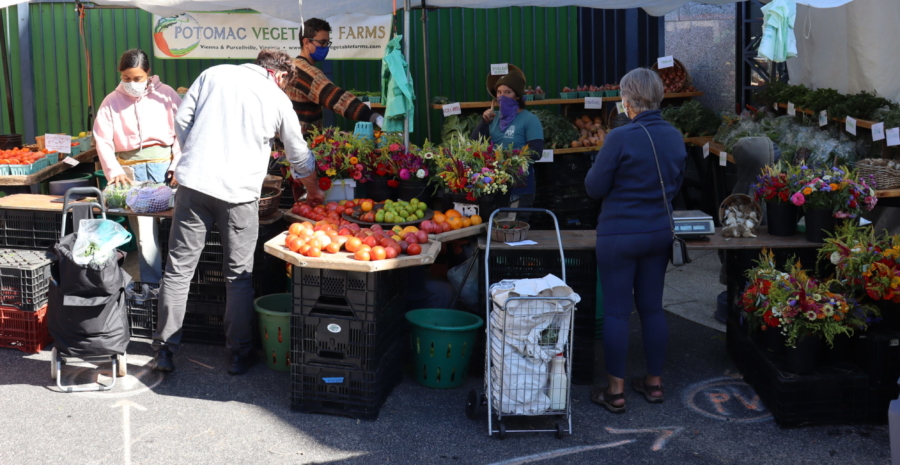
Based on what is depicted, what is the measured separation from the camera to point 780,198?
511 cm

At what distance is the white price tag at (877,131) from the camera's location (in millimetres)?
6016

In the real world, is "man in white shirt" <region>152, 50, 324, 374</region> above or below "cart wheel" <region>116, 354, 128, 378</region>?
above

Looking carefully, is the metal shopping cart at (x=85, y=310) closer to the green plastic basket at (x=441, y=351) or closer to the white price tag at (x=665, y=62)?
the green plastic basket at (x=441, y=351)

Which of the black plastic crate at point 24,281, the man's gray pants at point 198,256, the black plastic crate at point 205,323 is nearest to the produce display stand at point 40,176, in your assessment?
the black plastic crate at point 24,281

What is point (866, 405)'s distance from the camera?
4.48 m

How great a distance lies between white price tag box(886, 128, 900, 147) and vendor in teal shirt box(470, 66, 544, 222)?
2.43 m

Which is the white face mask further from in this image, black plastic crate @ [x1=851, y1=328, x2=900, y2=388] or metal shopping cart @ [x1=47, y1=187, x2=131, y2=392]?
black plastic crate @ [x1=851, y1=328, x2=900, y2=388]

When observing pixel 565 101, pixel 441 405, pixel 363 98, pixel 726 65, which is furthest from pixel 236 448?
pixel 726 65

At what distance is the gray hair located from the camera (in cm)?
443

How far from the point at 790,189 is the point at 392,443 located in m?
2.80

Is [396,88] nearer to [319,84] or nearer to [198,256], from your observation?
[319,84]

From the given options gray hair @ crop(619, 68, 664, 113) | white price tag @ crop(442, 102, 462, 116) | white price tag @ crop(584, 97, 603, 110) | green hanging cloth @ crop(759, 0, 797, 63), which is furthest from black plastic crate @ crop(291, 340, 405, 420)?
white price tag @ crop(584, 97, 603, 110)

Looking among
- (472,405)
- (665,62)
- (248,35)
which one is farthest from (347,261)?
(665,62)

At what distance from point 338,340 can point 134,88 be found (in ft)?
9.47
